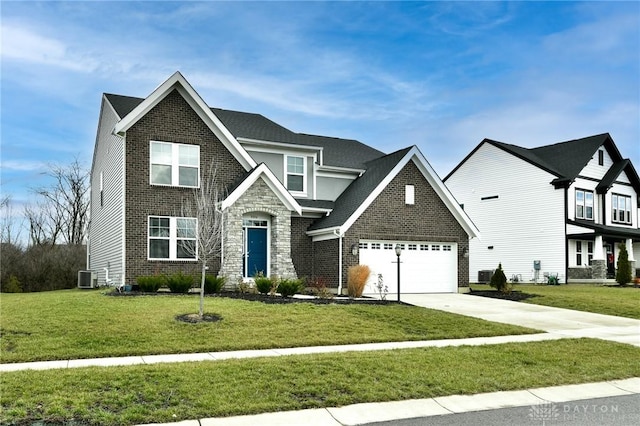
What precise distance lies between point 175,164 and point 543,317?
1378 centimetres

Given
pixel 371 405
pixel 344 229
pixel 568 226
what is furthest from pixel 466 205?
pixel 371 405

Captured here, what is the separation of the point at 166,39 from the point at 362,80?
6.89m

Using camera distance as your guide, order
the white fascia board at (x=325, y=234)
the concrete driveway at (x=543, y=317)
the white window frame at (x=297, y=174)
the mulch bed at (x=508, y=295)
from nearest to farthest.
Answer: the concrete driveway at (x=543, y=317), the mulch bed at (x=508, y=295), the white fascia board at (x=325, y=234), the white window frame at (x=297, y=174)

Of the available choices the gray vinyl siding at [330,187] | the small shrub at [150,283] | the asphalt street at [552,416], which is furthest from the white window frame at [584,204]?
the asphalt street at [552,416]

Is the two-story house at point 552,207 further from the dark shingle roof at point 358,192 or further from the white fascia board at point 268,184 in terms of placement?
the white fascia board at point 268,184

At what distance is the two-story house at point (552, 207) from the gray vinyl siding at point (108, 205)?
23.8 m

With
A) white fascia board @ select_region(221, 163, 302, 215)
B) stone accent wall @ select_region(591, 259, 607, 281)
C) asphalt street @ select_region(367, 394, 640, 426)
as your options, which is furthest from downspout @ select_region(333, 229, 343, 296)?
stone accent wall @ select_region(591, 259, 607, 281)

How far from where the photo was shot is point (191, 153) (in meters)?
22.1

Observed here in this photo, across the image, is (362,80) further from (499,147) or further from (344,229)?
(499,147)

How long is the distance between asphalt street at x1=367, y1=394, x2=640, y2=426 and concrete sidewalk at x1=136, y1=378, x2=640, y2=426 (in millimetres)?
182

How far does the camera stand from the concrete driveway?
48.6 feet

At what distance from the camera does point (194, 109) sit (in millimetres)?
22141

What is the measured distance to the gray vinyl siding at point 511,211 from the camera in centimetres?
3522

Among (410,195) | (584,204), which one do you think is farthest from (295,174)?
(584,204)
